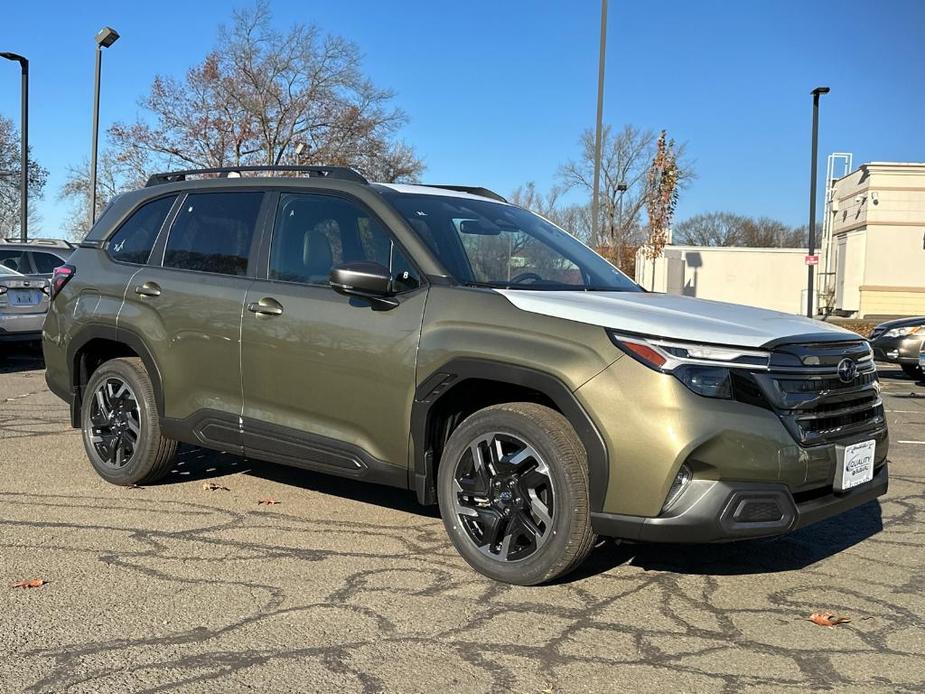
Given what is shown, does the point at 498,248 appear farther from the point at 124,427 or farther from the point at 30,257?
the point at 30,257

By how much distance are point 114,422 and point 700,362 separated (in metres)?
3.80

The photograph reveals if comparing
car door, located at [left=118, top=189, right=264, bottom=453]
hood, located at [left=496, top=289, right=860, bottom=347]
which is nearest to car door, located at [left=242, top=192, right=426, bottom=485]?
car door, located at [left=118, top=189, right=264, bottom=453]

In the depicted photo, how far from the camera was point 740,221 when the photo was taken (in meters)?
92.2

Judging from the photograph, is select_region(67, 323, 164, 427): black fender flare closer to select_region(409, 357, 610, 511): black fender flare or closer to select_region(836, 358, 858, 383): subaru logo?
select_region(409, 357, 610, 511): black fender flare

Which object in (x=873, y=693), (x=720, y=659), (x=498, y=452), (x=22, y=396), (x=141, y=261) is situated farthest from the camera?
(x=22, y=396)

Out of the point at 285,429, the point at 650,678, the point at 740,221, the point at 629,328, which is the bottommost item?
the point at 650,678

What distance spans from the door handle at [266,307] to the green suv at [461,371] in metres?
0.01

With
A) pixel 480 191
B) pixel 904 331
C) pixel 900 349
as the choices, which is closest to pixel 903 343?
pixel 900 349

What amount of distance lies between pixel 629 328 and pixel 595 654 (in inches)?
49.9

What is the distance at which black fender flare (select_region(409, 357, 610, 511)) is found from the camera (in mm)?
3803

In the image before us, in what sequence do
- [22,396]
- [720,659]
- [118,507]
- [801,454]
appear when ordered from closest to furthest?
1. [720,659]
2. [801,454]
3. [118,507]
4. [22,396]

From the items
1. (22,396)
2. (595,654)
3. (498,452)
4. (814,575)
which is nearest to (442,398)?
(498,452)

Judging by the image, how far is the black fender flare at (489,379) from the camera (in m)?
3.80

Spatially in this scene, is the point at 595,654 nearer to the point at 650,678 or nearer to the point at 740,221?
the point at 650,678
